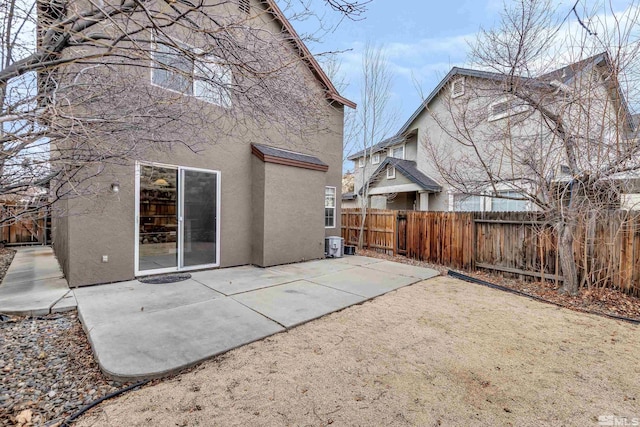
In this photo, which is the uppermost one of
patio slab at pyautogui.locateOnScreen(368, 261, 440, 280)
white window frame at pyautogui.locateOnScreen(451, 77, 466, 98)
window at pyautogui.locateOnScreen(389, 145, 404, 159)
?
window at pyautogui.locateOnScreen(389, 145, 404, 159)

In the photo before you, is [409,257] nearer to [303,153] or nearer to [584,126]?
[303,153]

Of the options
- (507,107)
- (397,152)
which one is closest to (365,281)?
(507,107)

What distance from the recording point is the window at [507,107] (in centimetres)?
551

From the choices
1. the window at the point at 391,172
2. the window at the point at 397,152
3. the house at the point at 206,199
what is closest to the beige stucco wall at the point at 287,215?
the house at the point at 206,199

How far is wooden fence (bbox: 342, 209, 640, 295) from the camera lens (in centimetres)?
Answer: 505

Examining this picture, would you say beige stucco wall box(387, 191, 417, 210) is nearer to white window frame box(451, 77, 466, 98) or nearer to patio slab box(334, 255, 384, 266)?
patio slab box(334, 255, 384, 266)

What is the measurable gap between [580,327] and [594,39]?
4.19 metres

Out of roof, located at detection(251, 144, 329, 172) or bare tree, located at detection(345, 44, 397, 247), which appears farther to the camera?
bare tree, located at detection(345, 44, 397, 247)

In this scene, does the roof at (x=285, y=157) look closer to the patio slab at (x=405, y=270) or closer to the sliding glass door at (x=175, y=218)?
the sliding glass door at (x=175, y=218)

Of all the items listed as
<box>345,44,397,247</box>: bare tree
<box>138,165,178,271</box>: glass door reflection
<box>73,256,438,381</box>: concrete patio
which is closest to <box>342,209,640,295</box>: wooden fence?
<box>73,256,438,381</box>: concrete patio

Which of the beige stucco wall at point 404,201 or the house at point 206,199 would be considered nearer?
the house at point 206,199

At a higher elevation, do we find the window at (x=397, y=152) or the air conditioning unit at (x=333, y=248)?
the window at (x=397, y=152)

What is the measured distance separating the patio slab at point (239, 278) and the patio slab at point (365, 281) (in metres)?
0.80

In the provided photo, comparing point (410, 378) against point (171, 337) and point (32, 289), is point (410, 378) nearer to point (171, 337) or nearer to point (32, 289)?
point (171, 337)
